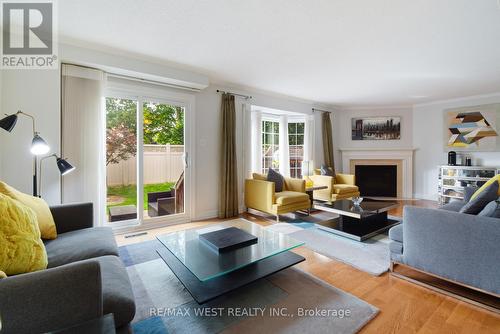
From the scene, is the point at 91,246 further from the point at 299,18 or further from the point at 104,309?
the point at 299,18

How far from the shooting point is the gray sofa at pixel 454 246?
5.35 feet

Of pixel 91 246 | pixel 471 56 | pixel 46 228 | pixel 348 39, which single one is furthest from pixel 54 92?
pixel 471 56

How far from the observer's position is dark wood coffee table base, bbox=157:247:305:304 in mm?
1642

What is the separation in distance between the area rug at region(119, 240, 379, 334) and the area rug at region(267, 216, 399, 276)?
59 centimetres

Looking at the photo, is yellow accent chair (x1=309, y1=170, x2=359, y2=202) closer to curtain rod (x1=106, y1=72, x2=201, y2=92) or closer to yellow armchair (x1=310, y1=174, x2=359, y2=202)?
yellow armchair (x1=310, y1=174, x2=359, y2=202)

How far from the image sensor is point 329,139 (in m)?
6.14

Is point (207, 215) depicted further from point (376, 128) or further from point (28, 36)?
point (376, 128)

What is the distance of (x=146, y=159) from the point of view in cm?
367

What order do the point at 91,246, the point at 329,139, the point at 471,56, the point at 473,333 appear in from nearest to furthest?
the point at 473,333, the point at 91,246, the point at 471,56, the point at 329,139

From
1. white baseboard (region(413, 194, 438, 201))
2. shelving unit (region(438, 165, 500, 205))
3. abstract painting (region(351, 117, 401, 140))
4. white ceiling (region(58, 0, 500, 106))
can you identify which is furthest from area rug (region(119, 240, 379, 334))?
white baseboard (region(413, 194, 438, 201))

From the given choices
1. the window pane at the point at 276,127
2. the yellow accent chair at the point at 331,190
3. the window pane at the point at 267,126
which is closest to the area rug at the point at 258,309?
the yellow accent chair at the point at 331,190

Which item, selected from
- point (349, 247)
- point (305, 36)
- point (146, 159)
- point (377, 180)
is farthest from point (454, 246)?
point (377, 180)

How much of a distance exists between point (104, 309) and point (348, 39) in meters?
3.16

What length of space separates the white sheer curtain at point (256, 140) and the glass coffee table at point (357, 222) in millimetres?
2014
